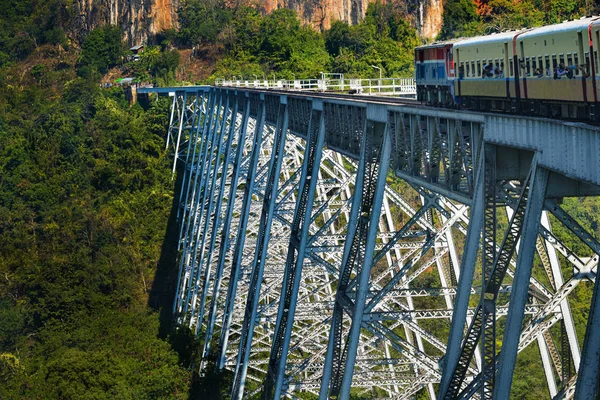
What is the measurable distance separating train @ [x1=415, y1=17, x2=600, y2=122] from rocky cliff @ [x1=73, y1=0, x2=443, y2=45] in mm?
83693

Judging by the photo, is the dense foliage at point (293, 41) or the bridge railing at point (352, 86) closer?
the bridge railing at point (352, 86)

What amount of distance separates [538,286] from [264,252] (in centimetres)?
1478

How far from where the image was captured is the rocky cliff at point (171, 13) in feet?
358

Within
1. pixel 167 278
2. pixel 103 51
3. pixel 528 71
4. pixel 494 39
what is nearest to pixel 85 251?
pixel 167 278

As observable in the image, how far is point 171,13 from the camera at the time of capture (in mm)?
124312

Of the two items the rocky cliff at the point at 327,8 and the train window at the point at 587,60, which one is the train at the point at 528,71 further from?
the rocky cliff at the point at 327,8


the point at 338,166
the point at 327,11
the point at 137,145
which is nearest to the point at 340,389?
the point at 338,166

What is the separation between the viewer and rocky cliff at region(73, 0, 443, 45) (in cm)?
10925

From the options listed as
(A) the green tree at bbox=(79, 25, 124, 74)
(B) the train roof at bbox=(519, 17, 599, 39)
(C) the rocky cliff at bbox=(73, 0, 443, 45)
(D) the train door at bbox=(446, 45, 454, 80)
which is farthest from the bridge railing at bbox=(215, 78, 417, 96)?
(A) the green tree at bbox=(79, 25, 124, 74)

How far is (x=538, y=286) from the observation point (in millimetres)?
17703

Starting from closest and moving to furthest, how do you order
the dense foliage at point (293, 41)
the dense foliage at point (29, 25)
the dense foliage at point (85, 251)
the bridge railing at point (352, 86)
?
the bridge railing at point (352, 86)
the dense foliage at point (85, 251)
the dense foliage at point (293, 41)
the dense foliage at point (29, 25)

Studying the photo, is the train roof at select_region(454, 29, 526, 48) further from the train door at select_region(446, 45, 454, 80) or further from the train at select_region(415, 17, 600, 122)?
the train door at select_region(446, 45, 454, 80)

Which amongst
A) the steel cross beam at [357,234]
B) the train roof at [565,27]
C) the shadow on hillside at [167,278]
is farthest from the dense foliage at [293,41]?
the train roof at [565,27]

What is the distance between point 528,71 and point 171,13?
109m
